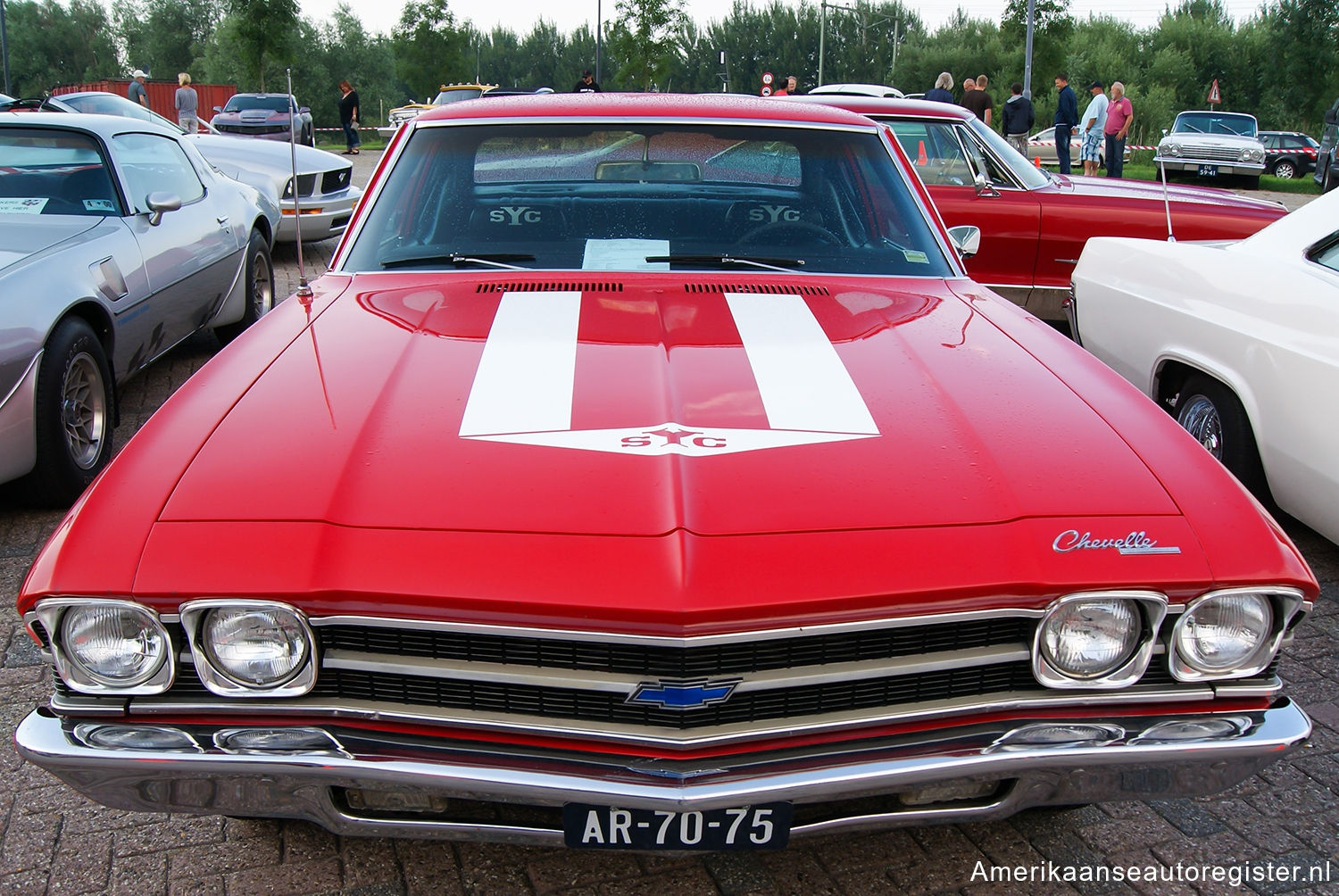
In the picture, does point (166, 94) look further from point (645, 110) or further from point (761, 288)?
point (761, 288)

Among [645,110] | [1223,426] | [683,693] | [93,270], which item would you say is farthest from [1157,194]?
[683,693]

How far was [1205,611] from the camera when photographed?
188 centimetres

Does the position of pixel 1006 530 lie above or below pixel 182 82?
below

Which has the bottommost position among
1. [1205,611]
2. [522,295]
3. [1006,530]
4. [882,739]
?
[882,739]

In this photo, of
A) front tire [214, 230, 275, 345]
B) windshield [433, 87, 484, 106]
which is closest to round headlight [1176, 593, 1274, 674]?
front tire [214, 230, 275, 345]

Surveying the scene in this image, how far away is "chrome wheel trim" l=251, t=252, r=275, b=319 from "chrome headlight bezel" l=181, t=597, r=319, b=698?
204 inches

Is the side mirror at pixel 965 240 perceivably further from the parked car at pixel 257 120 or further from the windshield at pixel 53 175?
the parked car at pixel 257 120

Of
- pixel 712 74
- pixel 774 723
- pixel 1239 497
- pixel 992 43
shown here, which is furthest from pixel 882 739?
pixel 712 74

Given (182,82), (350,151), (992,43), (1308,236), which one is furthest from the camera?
(992,43)

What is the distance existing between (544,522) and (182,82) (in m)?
17.3

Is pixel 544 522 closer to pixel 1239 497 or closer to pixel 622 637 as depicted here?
pixel 622 637

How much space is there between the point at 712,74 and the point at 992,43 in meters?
25.6

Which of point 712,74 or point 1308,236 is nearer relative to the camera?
point 1308,236

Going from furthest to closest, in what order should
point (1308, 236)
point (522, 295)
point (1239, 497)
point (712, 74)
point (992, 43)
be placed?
point (712, 74)
point (992, 43)
point (1308, 236)
point (522, 295)
point (1239, 497)
